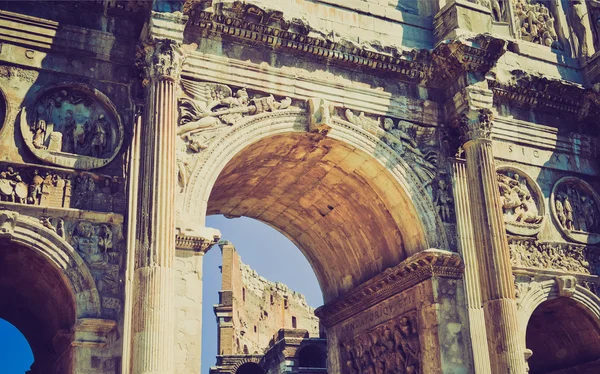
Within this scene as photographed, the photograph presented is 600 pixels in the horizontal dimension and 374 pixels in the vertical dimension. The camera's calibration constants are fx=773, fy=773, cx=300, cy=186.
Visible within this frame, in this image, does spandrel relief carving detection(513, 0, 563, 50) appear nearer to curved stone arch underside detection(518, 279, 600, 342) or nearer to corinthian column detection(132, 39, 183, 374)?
curved stone arch underside detection(518, 279, 600, 342)

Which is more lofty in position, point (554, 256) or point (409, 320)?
point (554, 256)

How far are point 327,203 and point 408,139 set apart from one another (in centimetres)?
207

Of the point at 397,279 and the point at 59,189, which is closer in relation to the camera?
the point at 59,189

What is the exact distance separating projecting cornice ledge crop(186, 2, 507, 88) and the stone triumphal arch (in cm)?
3

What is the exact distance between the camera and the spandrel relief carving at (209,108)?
36.6ft

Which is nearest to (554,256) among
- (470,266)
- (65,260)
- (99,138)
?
(470,266)

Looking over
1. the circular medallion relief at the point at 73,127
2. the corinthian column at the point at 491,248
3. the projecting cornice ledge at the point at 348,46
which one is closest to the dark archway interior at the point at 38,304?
the circular medallion relief at the point at 73,127

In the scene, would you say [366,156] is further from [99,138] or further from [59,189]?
[59,189]

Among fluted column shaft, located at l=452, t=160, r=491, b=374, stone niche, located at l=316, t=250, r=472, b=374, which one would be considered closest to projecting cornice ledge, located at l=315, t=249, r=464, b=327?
stone niche, located at l=316, t=250, r=472, b=374

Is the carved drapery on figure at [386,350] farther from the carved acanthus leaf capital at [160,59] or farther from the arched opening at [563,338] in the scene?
the carved acanthus leaf capital at [160,59]

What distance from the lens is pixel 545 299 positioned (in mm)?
12977

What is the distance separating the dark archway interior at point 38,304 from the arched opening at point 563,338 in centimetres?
788

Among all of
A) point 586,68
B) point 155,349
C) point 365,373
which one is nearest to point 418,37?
point 586,68

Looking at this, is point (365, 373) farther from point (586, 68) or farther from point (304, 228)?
point (586, 68)
